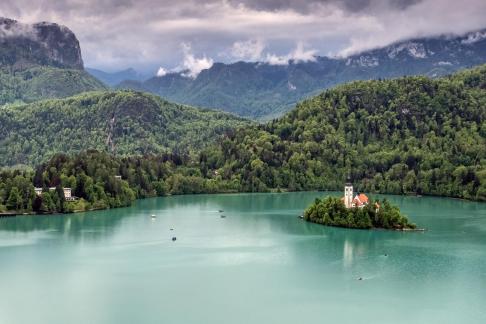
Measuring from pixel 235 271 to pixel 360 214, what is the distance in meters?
26.7

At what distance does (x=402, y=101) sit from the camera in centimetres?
16900

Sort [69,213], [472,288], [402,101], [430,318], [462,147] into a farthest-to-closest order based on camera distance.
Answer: [402,101], [462,147], [69,213], [472,288], [430,318]

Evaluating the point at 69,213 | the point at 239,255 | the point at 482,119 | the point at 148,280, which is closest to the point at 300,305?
the point at 148,280

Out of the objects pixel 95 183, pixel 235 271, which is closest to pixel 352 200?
pixel 235 271

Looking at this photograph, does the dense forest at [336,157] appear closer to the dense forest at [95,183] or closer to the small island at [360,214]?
the dense forest at [95,183]

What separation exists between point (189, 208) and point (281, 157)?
43.2 metres

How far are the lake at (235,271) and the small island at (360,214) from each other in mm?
1533

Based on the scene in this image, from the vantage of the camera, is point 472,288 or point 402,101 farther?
point 402,101

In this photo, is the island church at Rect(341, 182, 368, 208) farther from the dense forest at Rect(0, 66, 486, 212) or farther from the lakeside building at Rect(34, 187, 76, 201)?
the lakeside building at Rect(34, 187, 76, 201)

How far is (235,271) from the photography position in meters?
61.2

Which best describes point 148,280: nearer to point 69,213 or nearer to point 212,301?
point 212,301

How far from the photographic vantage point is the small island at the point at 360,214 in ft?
273

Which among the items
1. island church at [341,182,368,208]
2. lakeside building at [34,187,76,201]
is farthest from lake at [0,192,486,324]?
lakeside building at [34,187,76,201]

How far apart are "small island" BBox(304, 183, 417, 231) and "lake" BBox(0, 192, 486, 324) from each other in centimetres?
153
